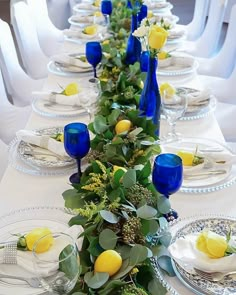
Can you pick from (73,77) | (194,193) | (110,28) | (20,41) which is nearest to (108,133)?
(194,193)

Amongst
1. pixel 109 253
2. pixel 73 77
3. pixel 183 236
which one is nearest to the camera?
pixel 109 253

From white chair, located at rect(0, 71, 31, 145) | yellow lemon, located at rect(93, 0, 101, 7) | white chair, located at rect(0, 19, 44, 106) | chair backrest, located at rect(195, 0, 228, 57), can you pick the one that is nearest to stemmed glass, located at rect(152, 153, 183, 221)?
white chair, located at rect(0, 71, 31, 145)

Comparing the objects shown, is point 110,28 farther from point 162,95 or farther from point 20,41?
point 162,95

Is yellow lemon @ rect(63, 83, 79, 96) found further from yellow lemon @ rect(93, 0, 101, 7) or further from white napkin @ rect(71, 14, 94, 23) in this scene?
yellow lemon @ rect(93, 0, 101, 7)

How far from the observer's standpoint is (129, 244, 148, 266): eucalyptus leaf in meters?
0.78

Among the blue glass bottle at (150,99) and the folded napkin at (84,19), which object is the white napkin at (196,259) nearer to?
the blue glass bottle at (150,99)

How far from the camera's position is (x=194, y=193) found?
1153mm

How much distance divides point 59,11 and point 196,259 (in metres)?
4.01

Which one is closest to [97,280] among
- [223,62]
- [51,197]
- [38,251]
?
[38,251]

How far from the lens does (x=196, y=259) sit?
88 centimetres

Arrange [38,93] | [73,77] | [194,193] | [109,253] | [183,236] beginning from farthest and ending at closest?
1. [73,77]
2. [38,93]
3. [194,193]
4. [183,236]
5. [109,253]

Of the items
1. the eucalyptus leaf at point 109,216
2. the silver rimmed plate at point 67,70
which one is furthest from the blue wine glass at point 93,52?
the eucalyptus leaf at point 109,216

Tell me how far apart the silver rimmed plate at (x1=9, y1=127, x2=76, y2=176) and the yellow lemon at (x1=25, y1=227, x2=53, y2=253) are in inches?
10.8

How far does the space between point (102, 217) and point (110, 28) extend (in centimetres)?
157
